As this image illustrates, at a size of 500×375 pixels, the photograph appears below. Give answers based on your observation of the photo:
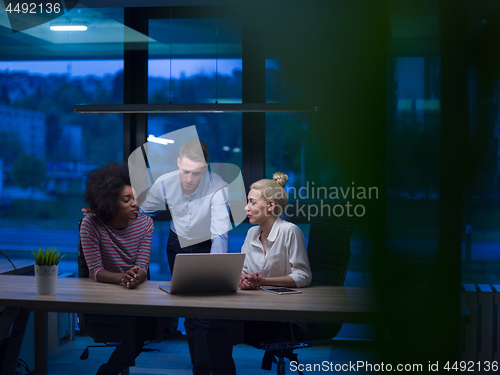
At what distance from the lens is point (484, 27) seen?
2078 mm

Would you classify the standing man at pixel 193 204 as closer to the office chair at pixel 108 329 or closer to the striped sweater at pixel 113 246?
the striped sweater at pixel 113 246

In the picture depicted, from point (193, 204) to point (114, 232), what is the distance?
1094mm

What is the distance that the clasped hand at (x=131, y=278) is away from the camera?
225 cm

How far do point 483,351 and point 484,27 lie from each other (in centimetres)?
174

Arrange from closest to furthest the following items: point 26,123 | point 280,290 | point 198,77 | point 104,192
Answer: point 280,290 → point 104,192 → point 198,77 → point 26,123

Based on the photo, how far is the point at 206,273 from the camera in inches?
81.7

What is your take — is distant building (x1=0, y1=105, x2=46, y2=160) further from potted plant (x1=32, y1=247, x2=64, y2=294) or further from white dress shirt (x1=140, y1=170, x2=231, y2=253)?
potted plant (x1=32, y1=247, x2=64, y2=294)

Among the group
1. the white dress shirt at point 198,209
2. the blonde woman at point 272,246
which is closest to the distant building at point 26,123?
the white dress shirt at point 198,209

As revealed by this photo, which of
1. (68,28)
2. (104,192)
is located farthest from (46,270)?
(68,28)

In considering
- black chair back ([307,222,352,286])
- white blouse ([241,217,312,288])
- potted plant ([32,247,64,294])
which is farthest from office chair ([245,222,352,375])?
potted plant ([32,247,64,294])

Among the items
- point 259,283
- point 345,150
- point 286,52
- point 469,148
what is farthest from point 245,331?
point 286,52

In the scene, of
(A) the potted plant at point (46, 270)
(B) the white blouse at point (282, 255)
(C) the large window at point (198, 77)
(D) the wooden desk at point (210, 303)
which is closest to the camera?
(D) the wooden desk at point (210, 303)

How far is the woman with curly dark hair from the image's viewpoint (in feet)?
7.82

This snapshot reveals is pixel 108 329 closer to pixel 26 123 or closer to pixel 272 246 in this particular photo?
pixel 272 246
